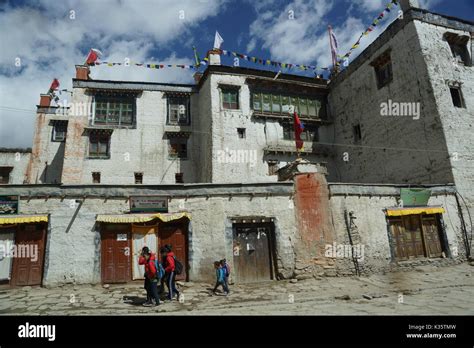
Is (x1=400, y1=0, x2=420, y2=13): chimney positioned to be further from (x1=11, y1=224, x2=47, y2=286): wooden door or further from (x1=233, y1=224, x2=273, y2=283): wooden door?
(x1=11, y1=224, x2=47, y2=286): wooden door

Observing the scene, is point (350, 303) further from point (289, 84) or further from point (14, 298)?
point (289, 84)

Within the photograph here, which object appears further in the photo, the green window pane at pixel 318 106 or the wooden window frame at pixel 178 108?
the green window pane at pixel 318 106

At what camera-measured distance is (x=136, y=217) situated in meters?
13.2

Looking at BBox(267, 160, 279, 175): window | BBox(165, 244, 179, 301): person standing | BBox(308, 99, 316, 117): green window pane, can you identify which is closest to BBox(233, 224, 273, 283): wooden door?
BBox(165, 244, 179, 301): person standing

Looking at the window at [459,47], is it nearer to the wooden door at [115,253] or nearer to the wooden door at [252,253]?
the wooden door at [252,253]

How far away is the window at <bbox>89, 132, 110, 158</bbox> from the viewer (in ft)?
72.3

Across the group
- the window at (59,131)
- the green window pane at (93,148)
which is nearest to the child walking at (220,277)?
the green window pane at (93,148)

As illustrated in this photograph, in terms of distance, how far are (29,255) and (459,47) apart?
89.6 ft

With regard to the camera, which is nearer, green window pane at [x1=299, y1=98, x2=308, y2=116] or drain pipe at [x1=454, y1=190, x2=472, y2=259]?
drain pipe at [x1=454, y1=190, x2=472, y2=259]

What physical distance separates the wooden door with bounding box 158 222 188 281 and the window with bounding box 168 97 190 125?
1241 cm

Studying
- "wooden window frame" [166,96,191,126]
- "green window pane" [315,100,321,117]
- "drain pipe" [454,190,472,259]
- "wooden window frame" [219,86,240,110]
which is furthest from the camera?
"green window pane" [315,100,321,117]

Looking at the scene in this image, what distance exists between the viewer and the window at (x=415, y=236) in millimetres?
15148

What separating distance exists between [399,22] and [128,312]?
22754 millimetres

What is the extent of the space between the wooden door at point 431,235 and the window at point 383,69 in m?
9.87
